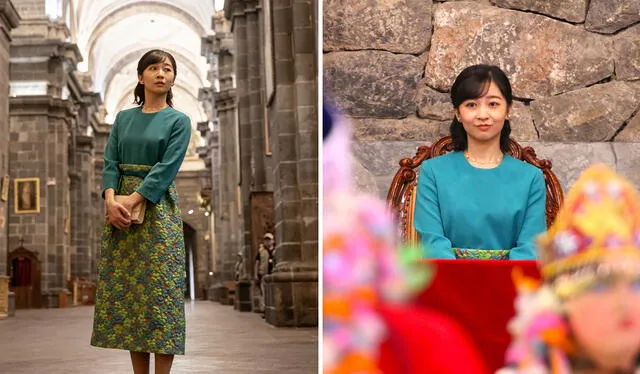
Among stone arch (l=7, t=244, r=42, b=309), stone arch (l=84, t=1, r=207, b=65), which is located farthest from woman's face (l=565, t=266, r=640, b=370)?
stone arch (l=84, t=1, r=207, b=65)

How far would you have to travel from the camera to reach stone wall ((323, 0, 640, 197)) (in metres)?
2.55

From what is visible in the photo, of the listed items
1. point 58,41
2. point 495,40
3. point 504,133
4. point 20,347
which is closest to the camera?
point 504,133

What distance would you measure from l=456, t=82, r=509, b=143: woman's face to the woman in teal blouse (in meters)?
1.77

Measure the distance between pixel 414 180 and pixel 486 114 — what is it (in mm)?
382

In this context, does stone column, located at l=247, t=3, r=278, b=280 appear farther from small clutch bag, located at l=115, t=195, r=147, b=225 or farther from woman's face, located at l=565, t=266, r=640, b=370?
woman's face, located at l=565, t=266, r=640, b=370

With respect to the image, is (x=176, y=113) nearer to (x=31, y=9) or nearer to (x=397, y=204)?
(x=397, y=204)

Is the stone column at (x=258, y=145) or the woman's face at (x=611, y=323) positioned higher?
the stone column at (x=258, y=145)

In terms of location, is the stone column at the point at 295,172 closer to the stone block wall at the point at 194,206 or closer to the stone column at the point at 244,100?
the stone column at the point at 244,100

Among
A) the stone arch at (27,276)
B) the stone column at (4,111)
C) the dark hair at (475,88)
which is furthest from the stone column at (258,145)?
the dark hair at (475,88)

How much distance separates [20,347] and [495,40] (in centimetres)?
805

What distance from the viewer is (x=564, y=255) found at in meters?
1.43

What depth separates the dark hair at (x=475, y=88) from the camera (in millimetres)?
2252

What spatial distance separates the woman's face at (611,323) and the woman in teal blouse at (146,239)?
258cm

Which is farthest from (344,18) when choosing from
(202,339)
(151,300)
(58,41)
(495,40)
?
(58,41)
